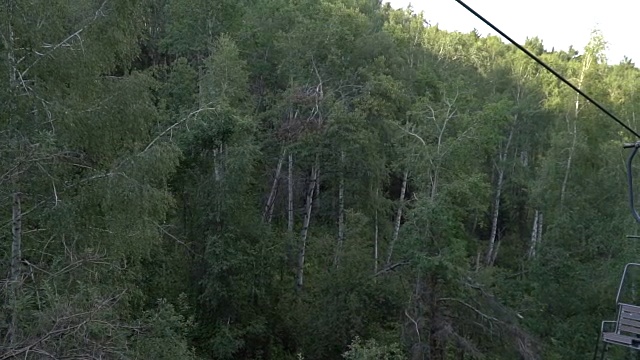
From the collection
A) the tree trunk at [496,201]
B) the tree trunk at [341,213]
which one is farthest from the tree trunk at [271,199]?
the tree trunk at [496,201]

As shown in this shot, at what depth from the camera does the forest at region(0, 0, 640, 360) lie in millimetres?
7395

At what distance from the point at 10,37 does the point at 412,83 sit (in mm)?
15915

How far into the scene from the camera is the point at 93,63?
311 inches

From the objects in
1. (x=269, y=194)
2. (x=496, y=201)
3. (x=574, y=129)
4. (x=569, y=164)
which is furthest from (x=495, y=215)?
(x=269, y=194)

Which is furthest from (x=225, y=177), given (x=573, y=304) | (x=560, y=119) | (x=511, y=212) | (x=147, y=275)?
(x=511, y=212)

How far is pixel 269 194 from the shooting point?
20.0 metres

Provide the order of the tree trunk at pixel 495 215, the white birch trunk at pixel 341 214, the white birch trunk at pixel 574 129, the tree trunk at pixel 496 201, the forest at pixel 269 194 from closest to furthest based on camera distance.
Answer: the forest at pixel 269 194, the white birch trunk at pixel 341 214, the white birch trunk at pixel 574 129, the tree trunk at pixel 495 215, the tree trunk at pixel 496 201

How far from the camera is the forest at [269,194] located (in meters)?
7.39

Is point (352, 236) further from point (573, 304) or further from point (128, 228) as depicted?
point (128, 228)

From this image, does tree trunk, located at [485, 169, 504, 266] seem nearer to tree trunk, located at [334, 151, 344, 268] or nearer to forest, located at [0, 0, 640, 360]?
forest, located at [0, 0, 640, 360]

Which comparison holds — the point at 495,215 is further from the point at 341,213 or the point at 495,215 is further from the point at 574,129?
the point at 341,213

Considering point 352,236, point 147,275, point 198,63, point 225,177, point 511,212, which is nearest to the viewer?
point 147,275

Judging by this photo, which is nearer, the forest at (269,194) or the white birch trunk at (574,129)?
the forest at (269,194)

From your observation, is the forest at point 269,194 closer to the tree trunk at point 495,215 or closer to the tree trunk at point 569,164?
the tree trunk at point 569,164
